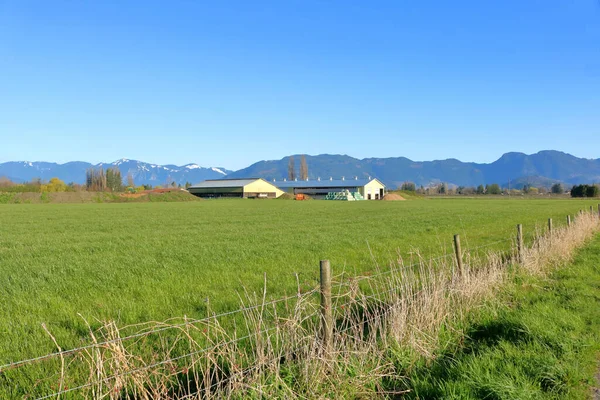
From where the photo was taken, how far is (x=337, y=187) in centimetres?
12719

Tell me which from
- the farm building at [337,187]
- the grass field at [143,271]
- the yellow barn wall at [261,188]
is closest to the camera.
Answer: the grass field at [143,271]

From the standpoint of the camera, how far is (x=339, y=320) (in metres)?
7.28

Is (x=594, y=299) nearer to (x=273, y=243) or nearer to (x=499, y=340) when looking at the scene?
(x=499, y=340)

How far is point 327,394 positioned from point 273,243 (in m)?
14.7

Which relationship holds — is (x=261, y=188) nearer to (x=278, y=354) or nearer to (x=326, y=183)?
(x=326, y=183)

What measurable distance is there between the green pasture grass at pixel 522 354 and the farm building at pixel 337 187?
111321 mm

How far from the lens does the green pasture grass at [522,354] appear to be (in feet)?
14.8

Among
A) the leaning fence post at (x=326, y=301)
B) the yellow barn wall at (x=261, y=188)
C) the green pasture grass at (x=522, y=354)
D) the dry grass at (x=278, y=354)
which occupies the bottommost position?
the green pasture grass at (x=522, y=354)

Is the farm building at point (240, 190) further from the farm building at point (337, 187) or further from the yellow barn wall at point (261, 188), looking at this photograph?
the farm building at point (337, 187)

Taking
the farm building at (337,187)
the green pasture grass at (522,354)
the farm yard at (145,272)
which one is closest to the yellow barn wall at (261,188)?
the farm building at (337,187)

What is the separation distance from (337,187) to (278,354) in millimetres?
123237

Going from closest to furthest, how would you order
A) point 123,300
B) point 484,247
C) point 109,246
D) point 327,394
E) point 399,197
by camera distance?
point 327,394 → point 123,300 → point 484,247 → point 109,246 → point 399,197

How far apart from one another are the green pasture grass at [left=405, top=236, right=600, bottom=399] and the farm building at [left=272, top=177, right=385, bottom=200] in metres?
111

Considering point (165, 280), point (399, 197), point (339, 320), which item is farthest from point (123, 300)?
point (399, 197)
